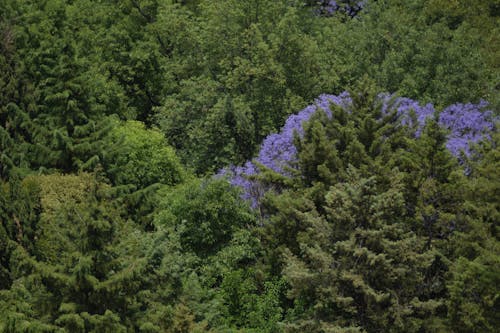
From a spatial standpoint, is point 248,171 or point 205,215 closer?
point 205,215

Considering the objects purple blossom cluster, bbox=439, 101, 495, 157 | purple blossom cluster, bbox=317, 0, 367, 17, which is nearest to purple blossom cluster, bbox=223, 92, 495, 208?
purple blossom cluster, bbox=439, 101, 495, 157

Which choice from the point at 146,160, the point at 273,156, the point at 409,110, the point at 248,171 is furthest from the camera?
the point at 146,160

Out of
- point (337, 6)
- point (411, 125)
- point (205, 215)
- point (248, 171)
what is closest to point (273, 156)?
point (248, 171)

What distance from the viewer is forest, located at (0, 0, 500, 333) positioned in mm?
19562

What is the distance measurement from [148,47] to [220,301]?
2117 cm

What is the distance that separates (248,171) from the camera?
98.1 ft

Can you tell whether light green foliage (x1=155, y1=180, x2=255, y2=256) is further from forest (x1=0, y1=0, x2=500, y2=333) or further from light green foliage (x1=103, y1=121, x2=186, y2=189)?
light green foliage (x1=103, y1=121, x2=186, y2=189)

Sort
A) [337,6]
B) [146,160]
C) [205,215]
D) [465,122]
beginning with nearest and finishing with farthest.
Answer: [205,215]
[465,122]
[146,160]
[337,6]

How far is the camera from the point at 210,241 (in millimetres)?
25484

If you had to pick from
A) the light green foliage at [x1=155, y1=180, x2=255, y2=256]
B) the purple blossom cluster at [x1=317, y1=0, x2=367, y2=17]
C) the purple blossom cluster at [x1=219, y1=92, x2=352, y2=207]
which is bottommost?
the light green foliage at [x1=155, y1=180, x2=255, y2=256]

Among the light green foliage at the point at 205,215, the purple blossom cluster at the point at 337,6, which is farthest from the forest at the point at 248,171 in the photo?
the purple blossom cluster at the point at 337,6

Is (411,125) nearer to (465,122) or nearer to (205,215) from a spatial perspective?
(465,122)

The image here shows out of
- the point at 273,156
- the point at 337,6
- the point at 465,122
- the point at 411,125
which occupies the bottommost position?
the point at 411,125

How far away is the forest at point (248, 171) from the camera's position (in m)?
19.6
